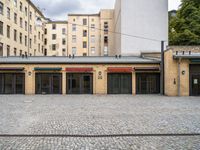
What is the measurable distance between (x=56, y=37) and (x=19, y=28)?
78.2 feet

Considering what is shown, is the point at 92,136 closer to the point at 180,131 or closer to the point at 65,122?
the point at 65,122

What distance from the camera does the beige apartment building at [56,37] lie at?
62.6m

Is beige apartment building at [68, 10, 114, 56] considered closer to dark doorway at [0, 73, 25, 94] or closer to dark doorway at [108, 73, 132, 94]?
→ dark doorway at [108, 73, 132, 94]

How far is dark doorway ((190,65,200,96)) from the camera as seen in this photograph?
20.2 m

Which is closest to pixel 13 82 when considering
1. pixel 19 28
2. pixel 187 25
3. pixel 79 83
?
pixel 79 83

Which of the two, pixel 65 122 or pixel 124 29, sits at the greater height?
pixel 124 29

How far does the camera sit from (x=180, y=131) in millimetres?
7285

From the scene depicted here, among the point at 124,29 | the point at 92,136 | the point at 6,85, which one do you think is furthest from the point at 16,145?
the point at 124,29

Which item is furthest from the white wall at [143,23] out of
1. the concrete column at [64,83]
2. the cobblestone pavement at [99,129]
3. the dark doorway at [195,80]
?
the cobblestone pavement at [99,129]

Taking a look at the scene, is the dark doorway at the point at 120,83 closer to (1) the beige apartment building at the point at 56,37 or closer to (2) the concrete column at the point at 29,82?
(2) the concrete column at the point at 29,82

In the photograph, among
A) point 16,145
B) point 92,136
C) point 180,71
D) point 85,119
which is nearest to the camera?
point 16,145

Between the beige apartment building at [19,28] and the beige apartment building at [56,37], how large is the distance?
11668 millimetres

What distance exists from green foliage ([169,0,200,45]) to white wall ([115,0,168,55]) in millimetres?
1854

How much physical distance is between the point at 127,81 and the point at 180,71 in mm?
5460
